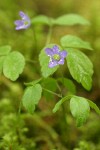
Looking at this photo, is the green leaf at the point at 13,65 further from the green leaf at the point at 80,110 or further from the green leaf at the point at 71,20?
the green leaf at the point at 71,20

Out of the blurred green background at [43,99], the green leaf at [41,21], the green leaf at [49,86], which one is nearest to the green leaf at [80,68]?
the green leaf at [49,86]

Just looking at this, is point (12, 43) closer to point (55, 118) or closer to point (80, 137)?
point (55, 118)

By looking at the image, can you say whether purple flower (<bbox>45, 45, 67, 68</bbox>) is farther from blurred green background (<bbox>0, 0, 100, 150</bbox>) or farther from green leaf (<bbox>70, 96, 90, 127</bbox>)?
blurred green background (<bbox>0, 0, 100, 150</bbox>)

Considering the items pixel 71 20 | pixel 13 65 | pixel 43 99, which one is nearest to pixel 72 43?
pixel 13 65

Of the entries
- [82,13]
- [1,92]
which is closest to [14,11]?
[82,13]

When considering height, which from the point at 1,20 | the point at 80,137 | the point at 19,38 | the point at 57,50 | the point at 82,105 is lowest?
the point at 80,137

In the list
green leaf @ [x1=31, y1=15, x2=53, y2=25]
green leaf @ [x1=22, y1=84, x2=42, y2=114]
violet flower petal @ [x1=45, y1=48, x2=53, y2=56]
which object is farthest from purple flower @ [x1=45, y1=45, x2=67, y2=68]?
green leaf @ [x1=31, y1=15, x2=53, y2=25]

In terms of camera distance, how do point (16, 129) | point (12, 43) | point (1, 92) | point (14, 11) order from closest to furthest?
point (16, 129) < point (1, 92) < point (12, 43) < point (14, 11)
